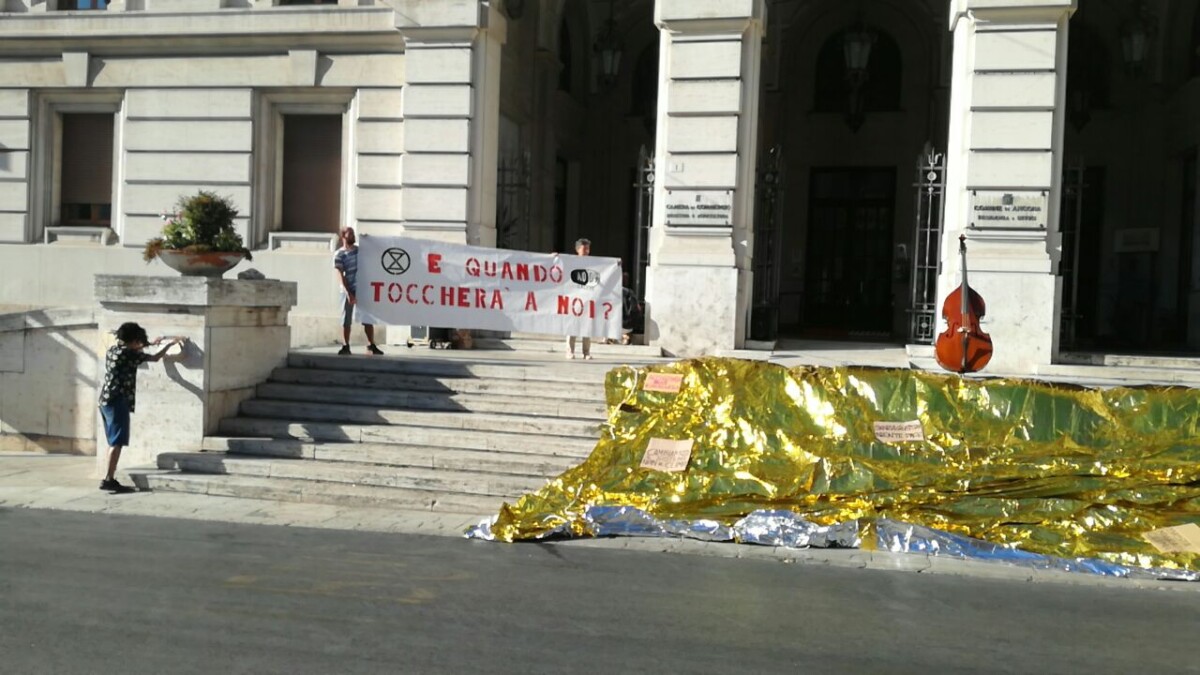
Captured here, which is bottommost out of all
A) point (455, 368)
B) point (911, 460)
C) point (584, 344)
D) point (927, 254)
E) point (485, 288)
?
point (911, 460)

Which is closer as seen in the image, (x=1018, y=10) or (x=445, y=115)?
(x=1018, y=10)

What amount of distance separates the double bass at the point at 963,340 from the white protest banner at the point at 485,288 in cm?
538

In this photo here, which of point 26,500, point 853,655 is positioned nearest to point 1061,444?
point 853,655

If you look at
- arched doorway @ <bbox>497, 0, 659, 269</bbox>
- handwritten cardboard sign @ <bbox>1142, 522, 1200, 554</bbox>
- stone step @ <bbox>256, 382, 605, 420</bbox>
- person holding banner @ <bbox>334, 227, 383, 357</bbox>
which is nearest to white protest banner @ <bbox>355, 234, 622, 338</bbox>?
person holding banner @ <bbox>334, 227, 383, 357</bbox>

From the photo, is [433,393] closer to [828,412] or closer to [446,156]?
[828,412]

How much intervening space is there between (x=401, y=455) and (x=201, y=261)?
3.33m

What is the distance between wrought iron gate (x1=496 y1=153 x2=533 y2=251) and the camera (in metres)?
19.7

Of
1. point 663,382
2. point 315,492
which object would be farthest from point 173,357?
point 663,382

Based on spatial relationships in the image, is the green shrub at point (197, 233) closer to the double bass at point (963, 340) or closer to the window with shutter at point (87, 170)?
the double bass at point (963, 340)

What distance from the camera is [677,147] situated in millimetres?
16906

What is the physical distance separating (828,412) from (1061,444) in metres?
2.09

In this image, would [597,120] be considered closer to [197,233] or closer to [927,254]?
[927,254]

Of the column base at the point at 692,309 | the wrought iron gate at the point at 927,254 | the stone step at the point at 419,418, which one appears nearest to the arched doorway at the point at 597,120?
the column base at the point at 692,309

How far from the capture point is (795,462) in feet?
32.6
